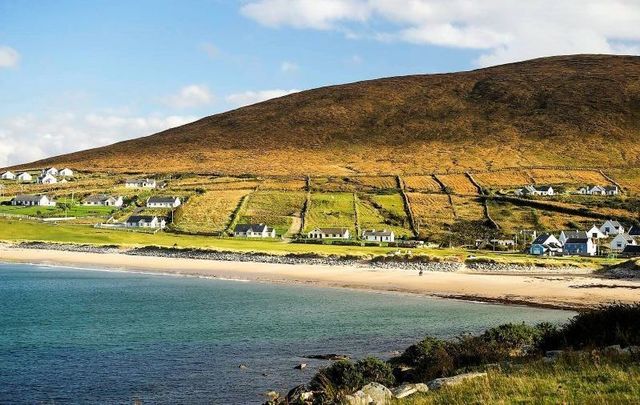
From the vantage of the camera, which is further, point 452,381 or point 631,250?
point 631,250

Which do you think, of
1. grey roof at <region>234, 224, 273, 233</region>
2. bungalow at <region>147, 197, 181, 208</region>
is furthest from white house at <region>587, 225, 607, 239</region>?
bungalow at <region>147, 197, 181, 208</region>

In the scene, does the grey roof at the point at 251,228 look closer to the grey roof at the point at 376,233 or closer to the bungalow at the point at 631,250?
the grey roof at the point at 376,233

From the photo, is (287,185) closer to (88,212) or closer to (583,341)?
(88,212)

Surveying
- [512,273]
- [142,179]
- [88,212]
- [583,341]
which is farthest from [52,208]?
[583,341]

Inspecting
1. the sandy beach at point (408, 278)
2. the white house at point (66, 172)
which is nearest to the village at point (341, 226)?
the sandy beach at point (408, 278)

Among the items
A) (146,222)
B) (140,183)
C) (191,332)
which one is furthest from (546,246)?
(140,183)

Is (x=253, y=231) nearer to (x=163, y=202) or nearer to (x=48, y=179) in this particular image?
(x=163, y=202)
